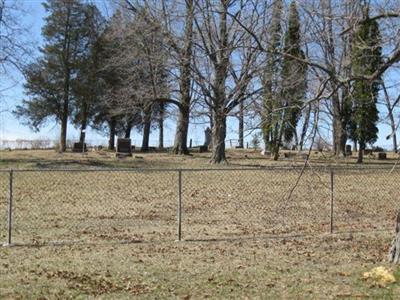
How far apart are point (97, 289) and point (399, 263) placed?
12.8ft

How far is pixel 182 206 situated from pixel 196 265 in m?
6.70

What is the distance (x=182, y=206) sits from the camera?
1481 centimetres

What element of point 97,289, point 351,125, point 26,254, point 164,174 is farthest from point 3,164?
point 351,125

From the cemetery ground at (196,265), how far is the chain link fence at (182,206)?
18 centimetres

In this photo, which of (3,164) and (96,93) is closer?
(3,164)

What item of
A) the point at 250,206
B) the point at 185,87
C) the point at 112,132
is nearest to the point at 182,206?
the point at 250,206

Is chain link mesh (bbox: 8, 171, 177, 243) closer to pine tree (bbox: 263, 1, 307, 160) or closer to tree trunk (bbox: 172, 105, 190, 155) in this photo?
pine tree (bbox: 263, 1, 307, 160)

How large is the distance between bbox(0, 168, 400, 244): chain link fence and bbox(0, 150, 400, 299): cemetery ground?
0.61 feet

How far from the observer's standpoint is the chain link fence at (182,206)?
35.5ft

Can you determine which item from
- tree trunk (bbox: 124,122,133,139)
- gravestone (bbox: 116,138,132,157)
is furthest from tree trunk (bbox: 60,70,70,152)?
tree trunk (bbox: 124,122,133,139)

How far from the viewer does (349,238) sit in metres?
10.6

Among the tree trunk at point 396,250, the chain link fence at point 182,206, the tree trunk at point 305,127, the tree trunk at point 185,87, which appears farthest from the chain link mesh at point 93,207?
the tree trunk at point 185,87

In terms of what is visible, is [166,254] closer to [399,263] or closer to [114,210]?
[399,263]

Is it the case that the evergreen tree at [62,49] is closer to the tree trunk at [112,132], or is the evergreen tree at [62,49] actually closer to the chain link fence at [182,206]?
the tree trunk at [112,132]
